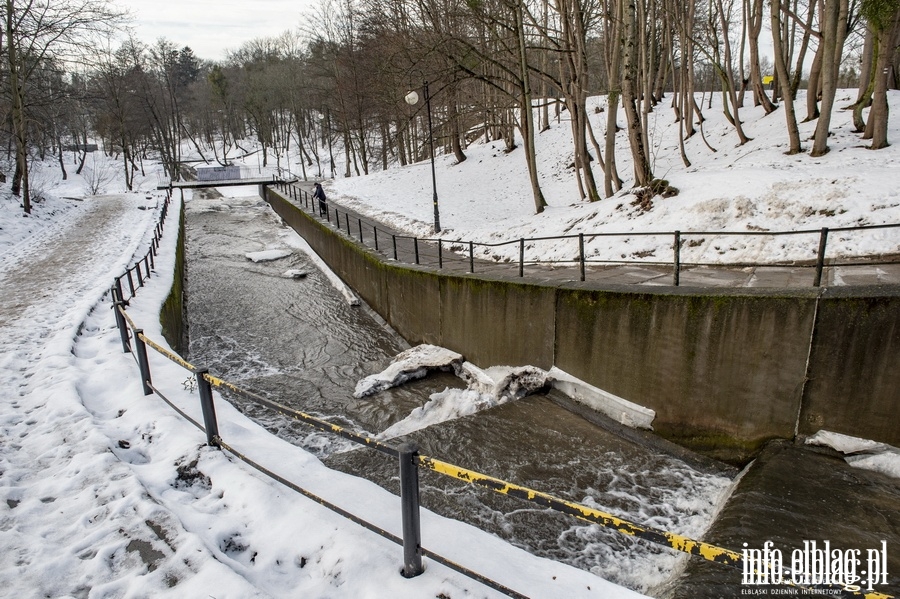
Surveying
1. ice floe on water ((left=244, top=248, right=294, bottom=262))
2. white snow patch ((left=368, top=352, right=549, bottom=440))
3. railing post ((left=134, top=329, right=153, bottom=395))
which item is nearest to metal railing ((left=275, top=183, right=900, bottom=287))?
white snow patch ((left=368, top=352, right=549, bottom=440))

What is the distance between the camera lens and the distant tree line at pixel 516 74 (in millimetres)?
13891

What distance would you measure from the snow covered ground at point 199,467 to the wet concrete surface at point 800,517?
21.1 inches

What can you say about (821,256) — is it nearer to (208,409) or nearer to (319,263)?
(208,409)

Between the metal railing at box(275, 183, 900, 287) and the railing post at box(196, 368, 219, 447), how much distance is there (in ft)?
18.2

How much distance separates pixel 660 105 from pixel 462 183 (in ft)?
47.0

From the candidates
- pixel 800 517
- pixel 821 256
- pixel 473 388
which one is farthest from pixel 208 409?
pixel 821 256

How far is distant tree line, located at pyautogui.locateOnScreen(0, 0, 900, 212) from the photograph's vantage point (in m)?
13.9

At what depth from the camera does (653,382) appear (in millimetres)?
7598

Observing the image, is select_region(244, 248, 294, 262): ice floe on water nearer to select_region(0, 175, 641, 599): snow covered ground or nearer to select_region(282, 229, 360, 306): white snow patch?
select_region(282, 229, 360, 306): white snow patch

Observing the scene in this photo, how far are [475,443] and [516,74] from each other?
15199 millimetres

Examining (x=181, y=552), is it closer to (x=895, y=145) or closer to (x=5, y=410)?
(x=5, y=410)

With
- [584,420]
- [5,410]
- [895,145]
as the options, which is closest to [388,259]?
[584,420]

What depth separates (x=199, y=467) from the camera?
4.23 meters

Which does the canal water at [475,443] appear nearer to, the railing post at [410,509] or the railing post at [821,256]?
the railing post at [821,256]
